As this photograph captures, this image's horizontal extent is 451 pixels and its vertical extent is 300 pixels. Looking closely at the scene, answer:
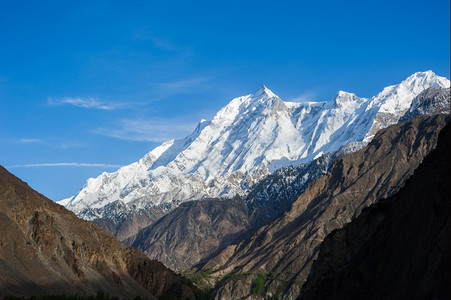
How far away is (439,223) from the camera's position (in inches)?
2267

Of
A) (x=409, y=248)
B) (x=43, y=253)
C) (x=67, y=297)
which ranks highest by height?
(x=43, y=253)

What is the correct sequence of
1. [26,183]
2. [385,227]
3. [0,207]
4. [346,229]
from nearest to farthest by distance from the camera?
[385,227] → [346,229] → [0,207] → [26,183]

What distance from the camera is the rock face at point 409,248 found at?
54656 mm

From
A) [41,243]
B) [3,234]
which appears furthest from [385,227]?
[41,243]

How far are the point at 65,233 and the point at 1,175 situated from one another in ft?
70.7

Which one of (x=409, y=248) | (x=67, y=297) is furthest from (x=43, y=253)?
(x=409, y=248)

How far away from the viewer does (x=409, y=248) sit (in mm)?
62188

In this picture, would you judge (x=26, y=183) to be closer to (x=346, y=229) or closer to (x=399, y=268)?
(x=346, y=229)

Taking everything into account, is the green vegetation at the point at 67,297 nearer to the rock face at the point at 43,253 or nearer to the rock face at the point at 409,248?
the rock face at the point at 43,253

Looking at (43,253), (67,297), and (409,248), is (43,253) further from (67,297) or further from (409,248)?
(409,248)

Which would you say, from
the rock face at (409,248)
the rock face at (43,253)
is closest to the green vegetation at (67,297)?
the rock face at (43,253)

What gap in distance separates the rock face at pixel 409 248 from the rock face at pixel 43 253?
76778 millimetres

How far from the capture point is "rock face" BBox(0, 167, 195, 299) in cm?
14450

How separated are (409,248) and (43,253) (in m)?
116
